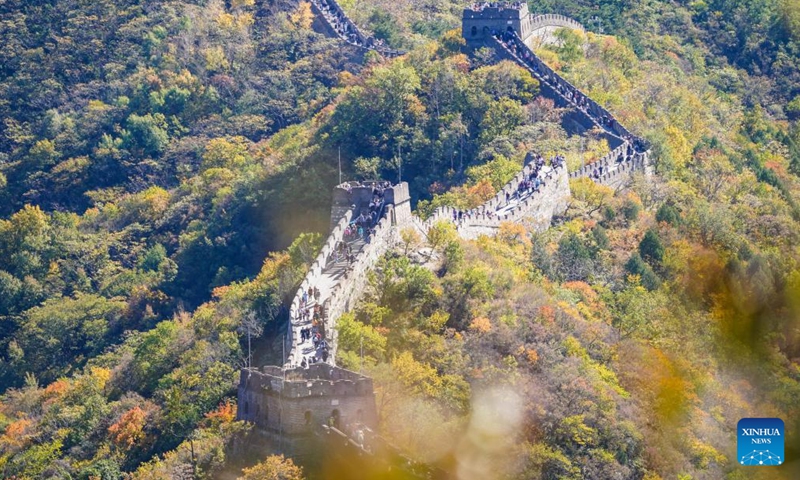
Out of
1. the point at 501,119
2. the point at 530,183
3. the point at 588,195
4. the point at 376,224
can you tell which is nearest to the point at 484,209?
the point at 530,183

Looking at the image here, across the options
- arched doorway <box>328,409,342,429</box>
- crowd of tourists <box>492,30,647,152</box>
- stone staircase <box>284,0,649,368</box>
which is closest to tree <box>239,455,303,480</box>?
arched doorway <box>328,409,342,429</box>

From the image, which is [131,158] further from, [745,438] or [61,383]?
[745,438]

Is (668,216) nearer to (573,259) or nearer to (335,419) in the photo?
(573,259)

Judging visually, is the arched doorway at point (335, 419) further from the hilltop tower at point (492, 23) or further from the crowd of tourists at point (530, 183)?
the hilltop tower at point (492, 23)

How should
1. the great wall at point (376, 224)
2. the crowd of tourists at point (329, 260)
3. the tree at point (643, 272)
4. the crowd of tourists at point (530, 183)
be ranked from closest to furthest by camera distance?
the great wall at point (376, 224)
the crowd of tourists at point (329, 260)
the crowd of tourists at point (530, 183)
the tree at point (643, 272)

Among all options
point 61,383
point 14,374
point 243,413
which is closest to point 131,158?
point 14,374

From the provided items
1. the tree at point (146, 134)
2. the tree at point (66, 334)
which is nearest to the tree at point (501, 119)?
the tree at point (66, 334)
